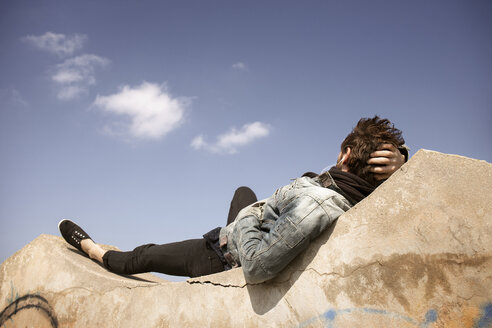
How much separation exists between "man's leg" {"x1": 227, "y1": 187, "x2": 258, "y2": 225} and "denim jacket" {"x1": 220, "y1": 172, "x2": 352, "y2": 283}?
63 cm

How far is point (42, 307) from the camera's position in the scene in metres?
2.38

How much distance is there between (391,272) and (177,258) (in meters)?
1.40

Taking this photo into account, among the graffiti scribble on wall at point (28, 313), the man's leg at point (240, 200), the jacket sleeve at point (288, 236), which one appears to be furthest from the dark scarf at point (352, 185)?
the graffiti scribble on wall at point (28, 313)

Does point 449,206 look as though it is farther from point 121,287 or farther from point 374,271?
point 121,287

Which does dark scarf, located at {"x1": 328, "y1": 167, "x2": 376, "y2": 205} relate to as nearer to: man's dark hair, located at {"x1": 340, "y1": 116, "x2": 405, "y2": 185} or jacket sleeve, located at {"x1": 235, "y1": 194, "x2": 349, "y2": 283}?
man's dark hair, located at {"x1": 340, "y1": 116, "x2": 405, "y2": 185}

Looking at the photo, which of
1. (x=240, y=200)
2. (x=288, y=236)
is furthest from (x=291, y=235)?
(x=240, y=200)

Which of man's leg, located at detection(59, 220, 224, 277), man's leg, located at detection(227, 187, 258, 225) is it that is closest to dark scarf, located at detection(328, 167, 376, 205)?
man's leg, located at detection(227, 187, 258, 225)

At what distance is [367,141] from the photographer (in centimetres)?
191

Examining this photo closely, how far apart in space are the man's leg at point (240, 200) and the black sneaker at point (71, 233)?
1292 mm

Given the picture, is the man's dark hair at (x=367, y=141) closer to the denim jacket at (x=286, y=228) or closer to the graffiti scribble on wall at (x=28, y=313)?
the denim jacket at (x=286, y=228)

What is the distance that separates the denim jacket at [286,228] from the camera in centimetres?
153

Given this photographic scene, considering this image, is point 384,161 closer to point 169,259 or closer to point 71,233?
point 169,259

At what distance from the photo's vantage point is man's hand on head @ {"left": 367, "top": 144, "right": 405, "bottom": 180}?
188 centimetres

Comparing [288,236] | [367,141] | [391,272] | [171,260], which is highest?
[367,141]
